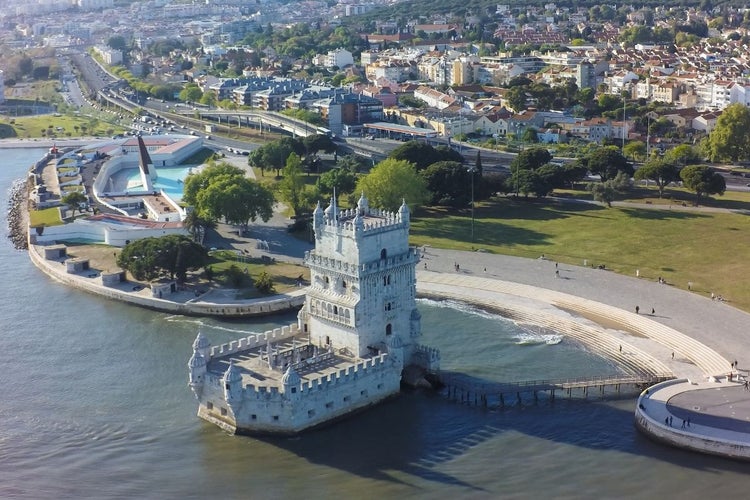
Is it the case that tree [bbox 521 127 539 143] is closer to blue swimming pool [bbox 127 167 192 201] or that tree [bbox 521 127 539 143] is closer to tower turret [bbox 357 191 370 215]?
blue swimming pool [bbox 127 167 192 201]

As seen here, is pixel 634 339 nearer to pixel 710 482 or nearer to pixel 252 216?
pixel 710 482

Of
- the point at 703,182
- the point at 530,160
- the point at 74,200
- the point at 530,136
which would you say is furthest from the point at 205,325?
the point at 530,136

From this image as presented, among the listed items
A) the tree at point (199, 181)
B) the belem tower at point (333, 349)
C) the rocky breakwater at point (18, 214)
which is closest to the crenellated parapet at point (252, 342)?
the belem tower at point (333, 349)

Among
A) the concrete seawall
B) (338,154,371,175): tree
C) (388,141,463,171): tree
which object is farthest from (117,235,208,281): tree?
(338,154,371,175): tree

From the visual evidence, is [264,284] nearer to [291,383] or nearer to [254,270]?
[254,270]

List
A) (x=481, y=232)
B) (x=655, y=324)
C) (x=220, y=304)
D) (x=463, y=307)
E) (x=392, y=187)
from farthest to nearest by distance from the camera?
1. (x=392, y=187)
2. (x=481, y=232)
3. (x=220, y=304)
4. (x=463, y=307)
5. (x=655, y=324)
